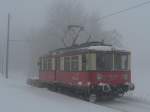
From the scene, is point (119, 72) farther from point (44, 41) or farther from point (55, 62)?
point (44, 41)

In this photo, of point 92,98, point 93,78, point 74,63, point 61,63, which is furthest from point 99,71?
point 61,63

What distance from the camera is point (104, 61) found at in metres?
20.5

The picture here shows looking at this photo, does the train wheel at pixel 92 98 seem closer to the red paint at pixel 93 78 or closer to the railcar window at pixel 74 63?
the red paint at pixel 93 78

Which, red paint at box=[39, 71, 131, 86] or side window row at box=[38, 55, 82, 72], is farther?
side window row at box=[38, 55, 82, 72]

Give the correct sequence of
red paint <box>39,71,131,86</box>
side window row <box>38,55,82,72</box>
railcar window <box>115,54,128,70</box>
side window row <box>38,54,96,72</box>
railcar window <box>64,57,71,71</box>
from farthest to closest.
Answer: railcar window <box>64,57,71,71</box>
side window row <box>38,55,82,72</box>
railcar window <box>115,54,128,70</box>
side window row <box>38,54,96,72</box>
red paint <box>39,71,131,86</box>

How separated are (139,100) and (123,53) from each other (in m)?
2.54

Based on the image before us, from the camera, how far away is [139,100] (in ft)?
68.4

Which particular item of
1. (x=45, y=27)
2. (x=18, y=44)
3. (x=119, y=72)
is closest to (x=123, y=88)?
(x=119, y=72)

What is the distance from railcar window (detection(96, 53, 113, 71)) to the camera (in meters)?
20.3

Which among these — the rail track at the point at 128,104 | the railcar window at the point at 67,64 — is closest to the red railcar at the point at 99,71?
the railcar window at the point at 67,64

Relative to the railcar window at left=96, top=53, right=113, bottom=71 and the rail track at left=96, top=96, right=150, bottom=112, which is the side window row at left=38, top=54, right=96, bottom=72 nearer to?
the railcar window at left=96, top=53, right=113, bottom=71

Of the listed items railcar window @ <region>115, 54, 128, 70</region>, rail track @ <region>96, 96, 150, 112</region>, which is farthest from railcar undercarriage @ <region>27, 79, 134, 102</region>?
railcar window @ <region>115, 54, 128, 70</region>

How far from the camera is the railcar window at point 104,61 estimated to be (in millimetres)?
20281

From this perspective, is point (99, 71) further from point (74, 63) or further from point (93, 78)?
point (74, 63)
